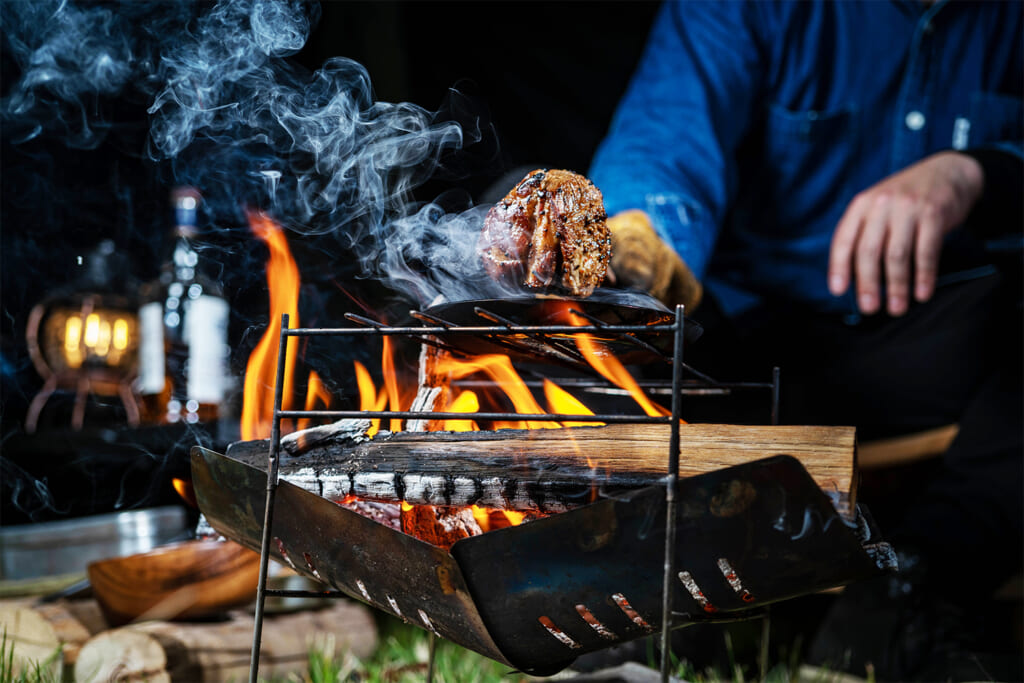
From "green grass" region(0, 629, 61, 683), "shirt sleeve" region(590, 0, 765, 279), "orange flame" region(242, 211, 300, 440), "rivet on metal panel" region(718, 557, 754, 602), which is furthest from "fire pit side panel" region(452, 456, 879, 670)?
"shirt sleeve" region(590, 0, 765, 279)

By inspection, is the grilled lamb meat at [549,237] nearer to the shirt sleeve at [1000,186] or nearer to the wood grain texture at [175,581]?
the wood grain texture at [175,581]

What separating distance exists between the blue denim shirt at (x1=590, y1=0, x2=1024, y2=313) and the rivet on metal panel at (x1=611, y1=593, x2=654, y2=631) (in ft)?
5.19

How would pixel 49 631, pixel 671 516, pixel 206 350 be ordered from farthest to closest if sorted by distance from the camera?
pixel 206 350, pixel 49 631, pixel 671 516

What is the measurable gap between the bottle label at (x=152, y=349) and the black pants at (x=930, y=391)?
5.60ft

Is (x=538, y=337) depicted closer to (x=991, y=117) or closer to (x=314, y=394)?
(x=314, y=394)

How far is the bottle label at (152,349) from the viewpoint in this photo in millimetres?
2400

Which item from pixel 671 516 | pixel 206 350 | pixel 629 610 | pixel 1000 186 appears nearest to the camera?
pixel 671 516

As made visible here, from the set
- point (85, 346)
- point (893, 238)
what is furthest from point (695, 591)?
point (85, 346)

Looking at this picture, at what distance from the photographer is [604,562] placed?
94 centimetres

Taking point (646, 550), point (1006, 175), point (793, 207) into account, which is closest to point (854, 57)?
point (793, 207)

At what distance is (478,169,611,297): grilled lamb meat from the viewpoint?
4.22 feet

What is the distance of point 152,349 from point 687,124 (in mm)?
1962

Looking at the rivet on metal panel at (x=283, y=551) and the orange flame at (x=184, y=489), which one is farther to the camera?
the orange flame at (x=184, y=489)

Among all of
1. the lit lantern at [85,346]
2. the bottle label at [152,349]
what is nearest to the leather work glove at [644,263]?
the bottle label at [152,349]
